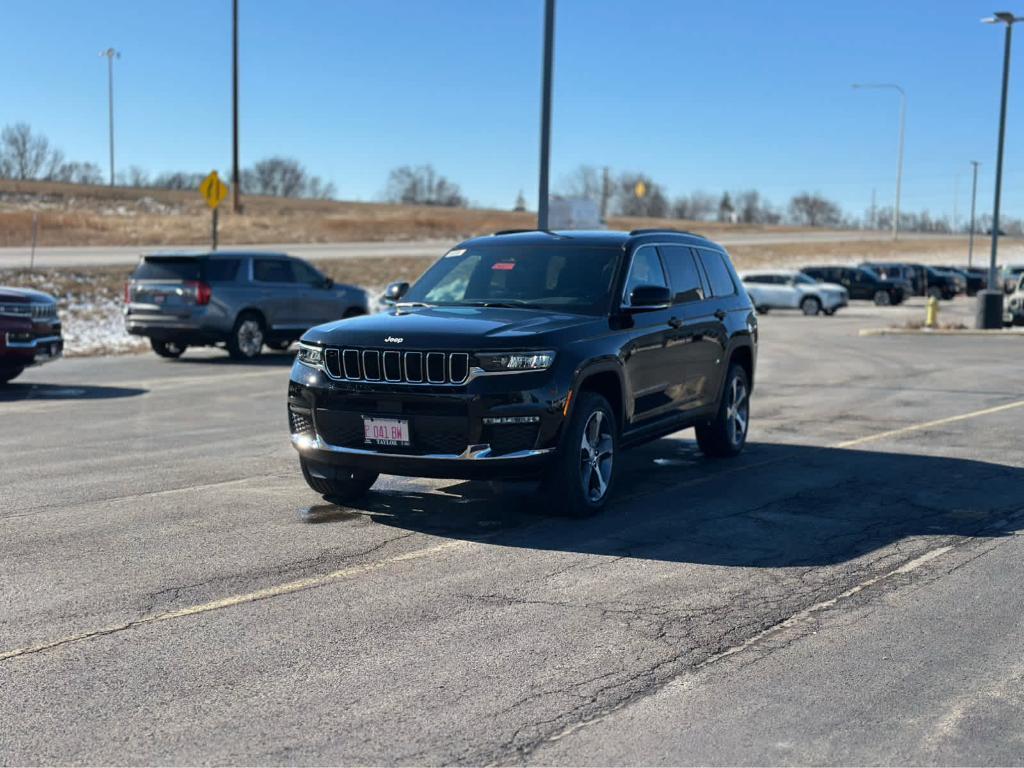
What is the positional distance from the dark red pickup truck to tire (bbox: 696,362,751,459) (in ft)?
27.9

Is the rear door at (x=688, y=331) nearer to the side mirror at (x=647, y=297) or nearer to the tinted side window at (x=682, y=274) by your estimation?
the tinted side window at (x=682, y=274)

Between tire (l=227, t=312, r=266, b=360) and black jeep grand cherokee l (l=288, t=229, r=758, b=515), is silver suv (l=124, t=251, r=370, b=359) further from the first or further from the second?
black jeep grand cherokee l (l=288, t=229, r=758, b=515)

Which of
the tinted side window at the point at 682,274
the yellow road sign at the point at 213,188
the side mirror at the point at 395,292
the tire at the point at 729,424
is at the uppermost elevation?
the yellow road sign at the point at 213,188

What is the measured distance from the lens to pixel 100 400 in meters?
14.9

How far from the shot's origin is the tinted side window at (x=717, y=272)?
10.7 m

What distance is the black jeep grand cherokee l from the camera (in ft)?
24.8

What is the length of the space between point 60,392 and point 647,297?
9.80 meters

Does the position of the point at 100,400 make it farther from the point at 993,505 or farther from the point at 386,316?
the point at 993,505

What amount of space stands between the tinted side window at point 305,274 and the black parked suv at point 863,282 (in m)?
29.4

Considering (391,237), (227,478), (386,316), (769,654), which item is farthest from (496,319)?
(391,237)

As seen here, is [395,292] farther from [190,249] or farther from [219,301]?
[190,249]

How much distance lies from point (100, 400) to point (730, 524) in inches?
366

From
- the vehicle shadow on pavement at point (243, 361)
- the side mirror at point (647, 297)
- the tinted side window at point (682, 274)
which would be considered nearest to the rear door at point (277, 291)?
the vehicle shadow on pavement at point (243, 361)

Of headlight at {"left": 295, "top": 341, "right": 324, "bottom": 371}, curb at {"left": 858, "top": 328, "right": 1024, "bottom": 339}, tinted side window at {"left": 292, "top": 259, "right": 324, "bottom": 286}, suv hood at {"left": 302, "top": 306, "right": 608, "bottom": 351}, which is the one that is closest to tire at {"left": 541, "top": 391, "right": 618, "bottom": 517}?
suv hood at {"left": 302, "top": 306, "right": 608, "bottom": 351}
